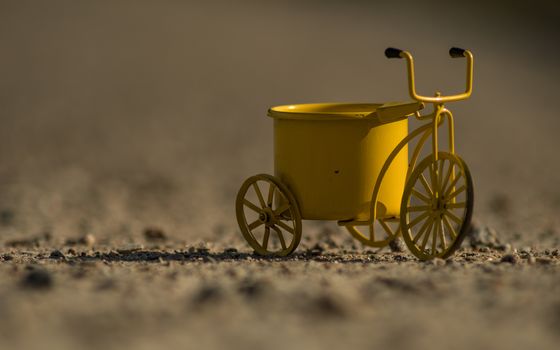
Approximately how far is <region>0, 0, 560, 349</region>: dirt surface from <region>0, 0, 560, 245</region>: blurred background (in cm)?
7

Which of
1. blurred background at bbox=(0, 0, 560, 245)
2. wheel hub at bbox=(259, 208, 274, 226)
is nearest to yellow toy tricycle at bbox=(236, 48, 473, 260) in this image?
wheel hub at bbox=(259, 208, 274, 226)

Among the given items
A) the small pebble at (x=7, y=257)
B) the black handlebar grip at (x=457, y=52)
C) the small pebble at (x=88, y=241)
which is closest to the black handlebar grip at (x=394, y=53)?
the black handlebar grip at (x=457, y=52)

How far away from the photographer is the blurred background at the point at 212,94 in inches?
461

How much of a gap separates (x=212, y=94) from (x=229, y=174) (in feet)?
21.2

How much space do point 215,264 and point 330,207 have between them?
80 centimetres

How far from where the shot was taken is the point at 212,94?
2008cm

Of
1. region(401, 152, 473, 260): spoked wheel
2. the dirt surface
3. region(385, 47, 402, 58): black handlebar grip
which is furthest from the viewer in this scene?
region(385, 47, 402, 58): black handlebar grip

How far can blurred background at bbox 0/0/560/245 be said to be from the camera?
11.7 metres

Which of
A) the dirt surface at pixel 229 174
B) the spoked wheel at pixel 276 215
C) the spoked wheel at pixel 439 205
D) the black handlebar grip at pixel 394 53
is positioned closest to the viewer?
the dirt surface at pixel 229 174

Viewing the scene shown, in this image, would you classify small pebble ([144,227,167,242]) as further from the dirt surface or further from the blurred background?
the blurred background

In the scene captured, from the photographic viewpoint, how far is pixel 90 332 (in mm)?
4480

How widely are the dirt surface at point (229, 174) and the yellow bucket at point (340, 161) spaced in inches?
Answer: 13.6

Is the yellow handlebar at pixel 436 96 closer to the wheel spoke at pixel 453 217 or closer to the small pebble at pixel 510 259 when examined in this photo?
the wheel spoke at pixel 453 217

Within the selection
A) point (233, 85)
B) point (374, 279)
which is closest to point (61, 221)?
point (374, 279)
